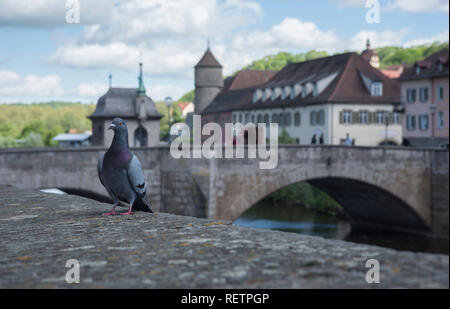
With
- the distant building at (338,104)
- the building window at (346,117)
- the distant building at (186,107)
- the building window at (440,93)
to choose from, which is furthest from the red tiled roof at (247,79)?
the distant building at (186,107)

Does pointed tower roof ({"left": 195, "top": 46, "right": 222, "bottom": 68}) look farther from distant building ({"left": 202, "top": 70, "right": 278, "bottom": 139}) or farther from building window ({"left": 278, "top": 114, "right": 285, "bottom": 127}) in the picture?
building window ({"left": 278, "top": 114, "right": 285, "bottom": 127})

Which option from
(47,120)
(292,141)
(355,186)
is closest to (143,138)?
(292,141)

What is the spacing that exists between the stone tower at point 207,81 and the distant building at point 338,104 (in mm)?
18538

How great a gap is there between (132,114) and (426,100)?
20625mm

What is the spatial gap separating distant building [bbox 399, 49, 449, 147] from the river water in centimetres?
1178

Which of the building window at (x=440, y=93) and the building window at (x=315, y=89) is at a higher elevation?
the building window at (x=315, y=89)

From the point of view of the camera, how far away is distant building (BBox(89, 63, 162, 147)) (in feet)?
148

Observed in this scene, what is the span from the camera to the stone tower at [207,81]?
77438 millimetres

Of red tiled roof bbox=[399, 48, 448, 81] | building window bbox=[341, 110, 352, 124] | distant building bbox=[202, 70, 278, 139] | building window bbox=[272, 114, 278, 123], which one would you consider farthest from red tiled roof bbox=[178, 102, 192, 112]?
red tiled roof bbox=[399, 48, 448, 81]

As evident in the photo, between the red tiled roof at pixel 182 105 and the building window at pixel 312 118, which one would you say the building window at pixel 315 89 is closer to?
the building window at pixel 312 118

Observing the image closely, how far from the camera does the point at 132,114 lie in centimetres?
4597

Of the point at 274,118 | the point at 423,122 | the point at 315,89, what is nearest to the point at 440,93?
the point at 423,122

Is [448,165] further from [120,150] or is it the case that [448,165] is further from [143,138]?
[120,150]
